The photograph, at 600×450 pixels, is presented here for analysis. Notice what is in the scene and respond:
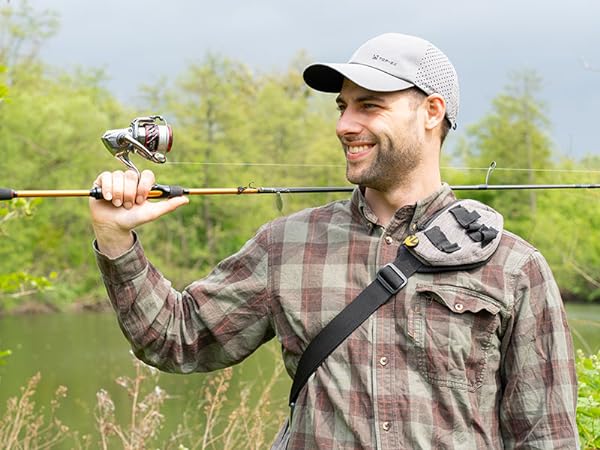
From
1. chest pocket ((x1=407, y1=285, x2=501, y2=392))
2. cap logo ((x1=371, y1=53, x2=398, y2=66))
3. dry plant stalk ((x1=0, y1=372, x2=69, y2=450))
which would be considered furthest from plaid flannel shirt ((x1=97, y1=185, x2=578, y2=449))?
dry plant stalk ((x1=0, y1=372, x2=69, y2=450))

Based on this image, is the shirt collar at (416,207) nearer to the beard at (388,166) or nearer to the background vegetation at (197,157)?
the beard at (388,166)

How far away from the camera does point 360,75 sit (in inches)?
92.9

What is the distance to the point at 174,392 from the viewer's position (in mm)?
11320

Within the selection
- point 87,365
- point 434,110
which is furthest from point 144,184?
point 87,365

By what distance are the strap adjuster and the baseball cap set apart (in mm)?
457

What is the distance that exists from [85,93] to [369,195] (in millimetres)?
39306

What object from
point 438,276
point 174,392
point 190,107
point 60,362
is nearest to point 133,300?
point 438,276

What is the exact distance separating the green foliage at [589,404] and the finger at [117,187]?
2.14 m

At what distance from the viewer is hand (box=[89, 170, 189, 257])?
2.18 m

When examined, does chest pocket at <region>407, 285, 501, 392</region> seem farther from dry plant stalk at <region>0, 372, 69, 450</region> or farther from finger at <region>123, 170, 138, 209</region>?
dry plant stalk at <region>0, 372, 69, 450</region>

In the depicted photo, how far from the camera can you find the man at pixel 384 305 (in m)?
2.23

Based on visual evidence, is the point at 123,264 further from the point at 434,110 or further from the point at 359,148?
the point at 434,110

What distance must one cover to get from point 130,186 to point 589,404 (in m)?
2.18

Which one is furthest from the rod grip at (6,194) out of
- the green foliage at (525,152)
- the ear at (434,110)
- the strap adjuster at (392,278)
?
the green foliage at (525,152)
